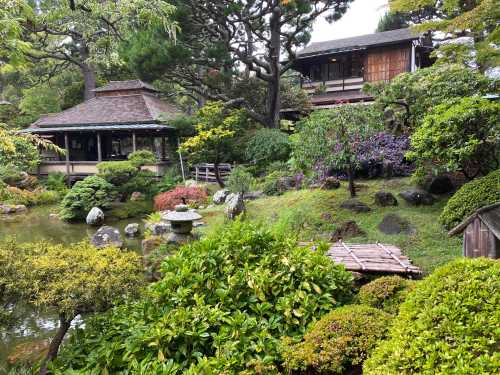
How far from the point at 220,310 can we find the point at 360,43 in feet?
61.9

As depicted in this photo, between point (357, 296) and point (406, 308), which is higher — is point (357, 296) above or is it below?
below

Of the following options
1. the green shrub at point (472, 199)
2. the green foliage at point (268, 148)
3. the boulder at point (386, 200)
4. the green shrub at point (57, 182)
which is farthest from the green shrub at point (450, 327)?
the green shrub at point (57, 182)

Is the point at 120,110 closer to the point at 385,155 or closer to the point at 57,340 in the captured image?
the point at 385,155

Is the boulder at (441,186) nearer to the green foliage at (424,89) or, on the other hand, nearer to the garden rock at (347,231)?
the green foliage at (424,89)

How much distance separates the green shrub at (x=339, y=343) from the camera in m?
3.26

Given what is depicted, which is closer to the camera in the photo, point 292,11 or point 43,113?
point 292,11

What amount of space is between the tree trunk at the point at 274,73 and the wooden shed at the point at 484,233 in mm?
14418

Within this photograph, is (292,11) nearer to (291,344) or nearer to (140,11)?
(140,11)

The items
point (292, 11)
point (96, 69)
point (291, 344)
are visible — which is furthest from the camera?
point (96, 69)

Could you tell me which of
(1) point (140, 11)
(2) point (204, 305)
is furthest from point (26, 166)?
(2) point (204, 305)

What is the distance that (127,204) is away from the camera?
16.3 metres

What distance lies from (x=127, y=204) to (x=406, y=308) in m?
15.0

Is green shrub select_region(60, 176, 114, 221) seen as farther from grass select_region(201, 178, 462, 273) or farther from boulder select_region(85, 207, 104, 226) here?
grass select_region(201, 178, 462, 273)

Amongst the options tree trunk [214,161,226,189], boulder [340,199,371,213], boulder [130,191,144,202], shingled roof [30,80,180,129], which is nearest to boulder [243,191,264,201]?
tree trunk [214,161,226,189]
